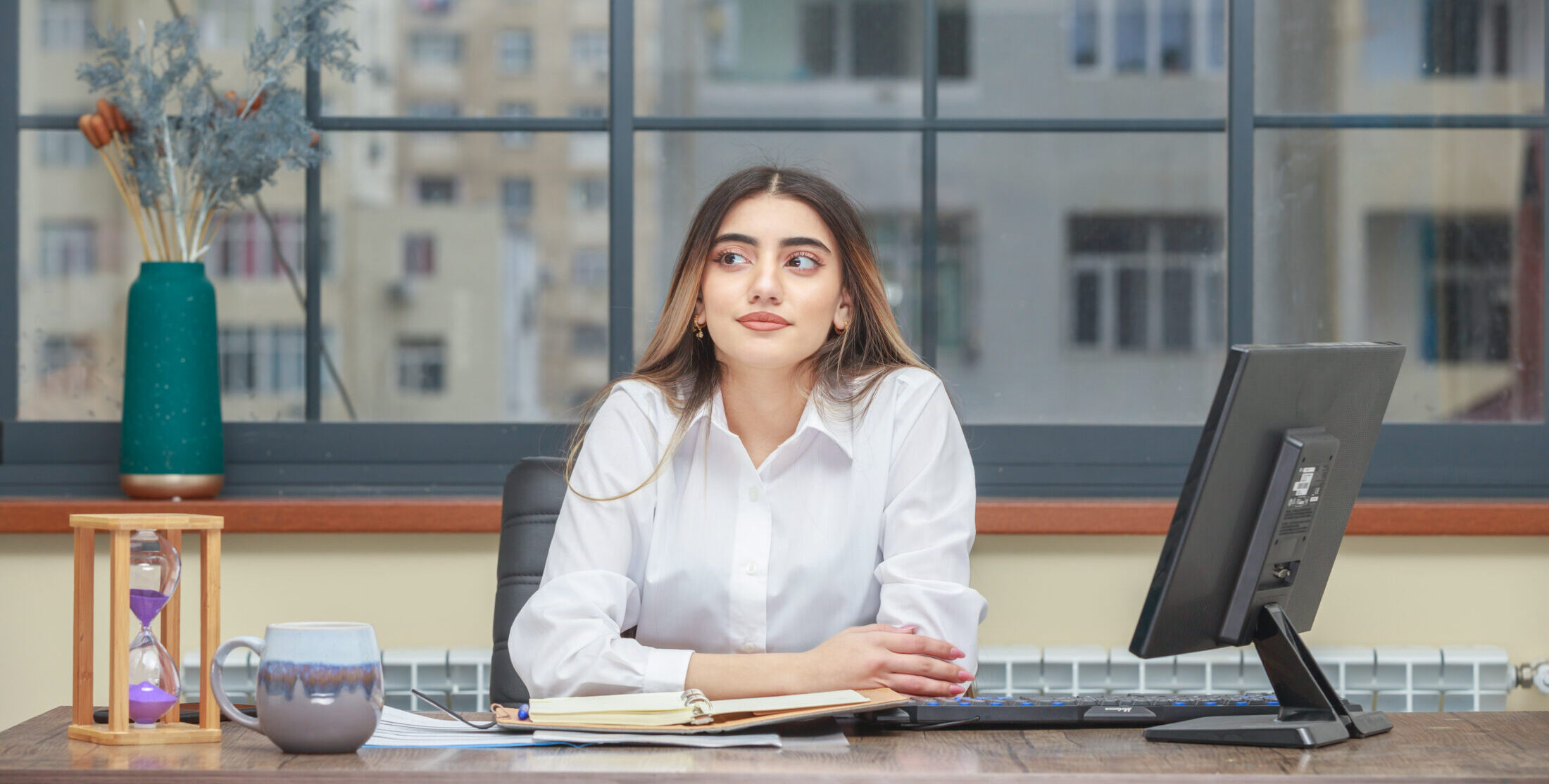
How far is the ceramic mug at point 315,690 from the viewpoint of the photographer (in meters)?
0.97

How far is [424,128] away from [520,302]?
33.6 ft

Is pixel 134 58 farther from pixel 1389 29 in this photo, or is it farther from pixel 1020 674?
pixel 1389 29

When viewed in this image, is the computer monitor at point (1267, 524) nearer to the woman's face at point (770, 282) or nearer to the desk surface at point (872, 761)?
the desk surface at point (872, 761)

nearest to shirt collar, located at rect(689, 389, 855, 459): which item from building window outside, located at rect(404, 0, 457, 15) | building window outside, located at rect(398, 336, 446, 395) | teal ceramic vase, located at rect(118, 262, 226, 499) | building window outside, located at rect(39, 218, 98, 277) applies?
teal ceramic vase, located at rect(118, 262, 226, 499)

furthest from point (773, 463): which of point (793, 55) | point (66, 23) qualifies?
point (793, 55)

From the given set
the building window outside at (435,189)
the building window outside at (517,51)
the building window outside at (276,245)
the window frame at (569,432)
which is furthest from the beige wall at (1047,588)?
the building window outside at (435,189)

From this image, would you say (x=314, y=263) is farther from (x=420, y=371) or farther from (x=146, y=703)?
(x=420, y=371)

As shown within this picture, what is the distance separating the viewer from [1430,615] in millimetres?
2221

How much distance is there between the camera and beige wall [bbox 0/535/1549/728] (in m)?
2.20

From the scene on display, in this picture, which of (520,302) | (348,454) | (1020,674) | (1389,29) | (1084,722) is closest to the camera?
(1084,722)

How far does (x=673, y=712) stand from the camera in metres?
1.07

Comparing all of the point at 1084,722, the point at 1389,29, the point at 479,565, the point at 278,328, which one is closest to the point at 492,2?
the point at 1389,29

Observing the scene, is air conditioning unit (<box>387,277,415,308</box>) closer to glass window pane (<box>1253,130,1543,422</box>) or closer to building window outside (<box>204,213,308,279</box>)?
glass window pane (<box>1253,130,1543,422</box>)

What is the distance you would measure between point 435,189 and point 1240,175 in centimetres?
1796
